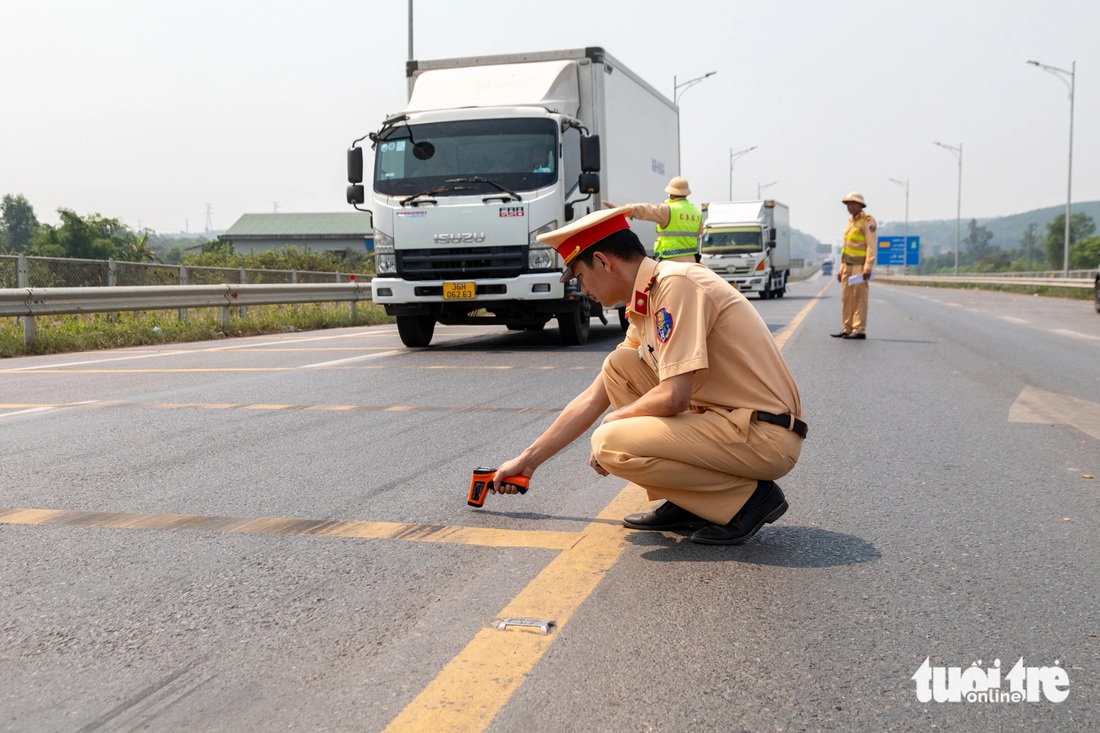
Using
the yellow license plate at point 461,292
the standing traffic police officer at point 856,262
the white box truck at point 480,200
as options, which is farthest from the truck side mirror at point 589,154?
the standing traffic police officer at point 856,262

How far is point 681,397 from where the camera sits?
369 centimetres

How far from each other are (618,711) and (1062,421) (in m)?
5.56

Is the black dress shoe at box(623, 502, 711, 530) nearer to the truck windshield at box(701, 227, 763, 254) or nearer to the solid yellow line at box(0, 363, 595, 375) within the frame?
the solid yellow line at box(0, 363, 595, 375)

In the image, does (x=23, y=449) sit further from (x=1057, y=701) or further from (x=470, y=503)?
(x=1057, y=701)

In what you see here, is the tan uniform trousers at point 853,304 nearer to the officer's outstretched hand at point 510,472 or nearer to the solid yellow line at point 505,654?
the officer's outstretched hand at point 510,472

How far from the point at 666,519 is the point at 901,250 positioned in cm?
9272

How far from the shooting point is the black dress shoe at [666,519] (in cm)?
413

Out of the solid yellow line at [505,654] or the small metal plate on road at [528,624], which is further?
the small metal plate on road at [528,624]

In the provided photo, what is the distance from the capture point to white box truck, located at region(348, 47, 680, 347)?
1222 cm

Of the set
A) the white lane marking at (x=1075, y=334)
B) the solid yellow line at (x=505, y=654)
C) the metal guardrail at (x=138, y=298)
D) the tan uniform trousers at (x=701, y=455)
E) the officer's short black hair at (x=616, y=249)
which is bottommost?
the solid yellow line at (x=505, y=654)

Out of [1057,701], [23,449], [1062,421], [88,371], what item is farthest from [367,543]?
[88,371]

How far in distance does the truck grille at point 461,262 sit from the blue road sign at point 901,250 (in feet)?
268

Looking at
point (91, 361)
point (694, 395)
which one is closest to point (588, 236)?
point (694, 395)

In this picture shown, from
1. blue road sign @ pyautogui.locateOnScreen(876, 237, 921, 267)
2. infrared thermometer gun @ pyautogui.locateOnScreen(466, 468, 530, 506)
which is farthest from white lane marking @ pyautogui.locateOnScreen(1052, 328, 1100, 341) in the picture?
blue road sign @ pyautogui.locateOnScreen(876, 237, 921, 267)
